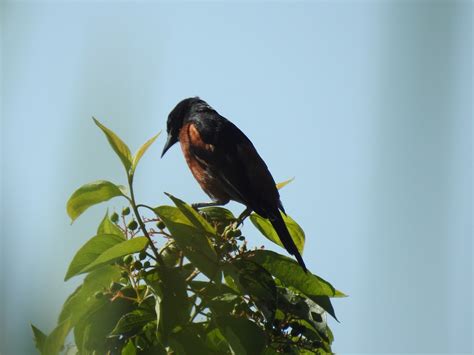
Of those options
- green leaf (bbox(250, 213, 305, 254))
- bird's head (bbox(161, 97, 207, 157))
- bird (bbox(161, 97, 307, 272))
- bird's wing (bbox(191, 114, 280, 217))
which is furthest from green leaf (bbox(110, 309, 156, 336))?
bird's head (bbox(161, 97, 207, 157))

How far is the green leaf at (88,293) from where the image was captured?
196cm

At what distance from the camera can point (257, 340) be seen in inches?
75.0

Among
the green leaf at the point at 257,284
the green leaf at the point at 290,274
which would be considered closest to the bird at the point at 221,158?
the green leaf at the point at 290,274

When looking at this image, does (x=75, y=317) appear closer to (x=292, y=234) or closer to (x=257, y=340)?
(x=257, y=340)

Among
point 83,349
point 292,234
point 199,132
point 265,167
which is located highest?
point 199,132

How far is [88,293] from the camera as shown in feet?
6.53

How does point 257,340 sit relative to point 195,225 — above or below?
below

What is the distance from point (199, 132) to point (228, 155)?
381 mm

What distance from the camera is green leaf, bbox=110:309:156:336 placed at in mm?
1914

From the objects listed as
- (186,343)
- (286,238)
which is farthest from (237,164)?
(186,343)

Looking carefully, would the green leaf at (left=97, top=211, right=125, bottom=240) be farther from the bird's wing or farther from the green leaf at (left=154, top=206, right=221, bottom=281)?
the bird's wing

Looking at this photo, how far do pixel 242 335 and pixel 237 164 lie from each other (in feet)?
7.01

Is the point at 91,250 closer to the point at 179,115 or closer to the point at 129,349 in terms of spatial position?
the point at 129,349

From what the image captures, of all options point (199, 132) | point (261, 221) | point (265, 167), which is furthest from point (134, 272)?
point (199, 132)
